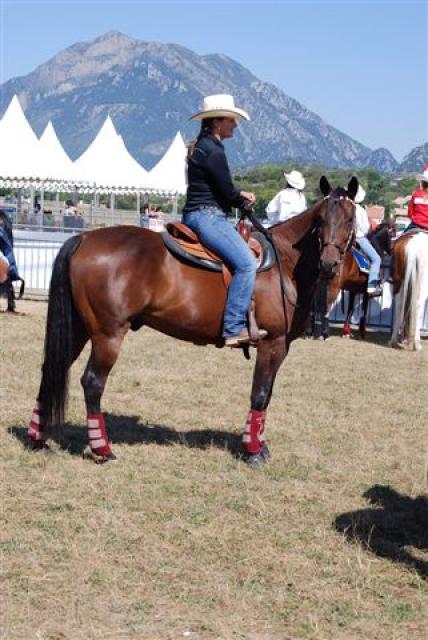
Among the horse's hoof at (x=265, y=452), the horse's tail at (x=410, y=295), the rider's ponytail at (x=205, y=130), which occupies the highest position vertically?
the rider's ponytail at (x=205, y=130)

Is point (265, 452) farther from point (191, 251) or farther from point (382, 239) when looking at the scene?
point (382, 239)

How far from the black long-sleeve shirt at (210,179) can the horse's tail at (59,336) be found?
1.00 metres

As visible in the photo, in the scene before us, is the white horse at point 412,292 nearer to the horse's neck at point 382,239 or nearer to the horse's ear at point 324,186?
the horse's neck at point 382,239

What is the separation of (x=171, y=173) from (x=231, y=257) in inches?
1394

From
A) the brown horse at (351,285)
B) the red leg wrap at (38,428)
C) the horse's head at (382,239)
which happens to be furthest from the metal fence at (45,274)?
the red leg wrap at (38,428)

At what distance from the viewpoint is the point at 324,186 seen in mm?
7066

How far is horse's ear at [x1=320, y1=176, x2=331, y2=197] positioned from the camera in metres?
6.98

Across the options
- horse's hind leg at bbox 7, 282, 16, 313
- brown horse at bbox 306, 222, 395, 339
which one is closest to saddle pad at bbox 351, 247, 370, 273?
brown horse at bbox 306, 222, 395, 339

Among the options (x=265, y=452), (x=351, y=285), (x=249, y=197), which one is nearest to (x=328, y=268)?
(x=249, y=197)

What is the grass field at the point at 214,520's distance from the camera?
4402 mm

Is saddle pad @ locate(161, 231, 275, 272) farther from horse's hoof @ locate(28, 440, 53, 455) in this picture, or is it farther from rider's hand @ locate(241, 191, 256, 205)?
horse's hoof @ locate(28, 440, 53, 455)

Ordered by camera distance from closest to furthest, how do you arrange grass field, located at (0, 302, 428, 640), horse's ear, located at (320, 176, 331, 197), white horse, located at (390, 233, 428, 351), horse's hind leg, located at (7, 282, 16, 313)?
grass field, located at (0, 302, 428, 640)
horse's ear, located at (320, 176, 331, 197)
white horse, located at (390, 233, 428, 351)
horse's hind leg, located at (7, 282, 16, 313)

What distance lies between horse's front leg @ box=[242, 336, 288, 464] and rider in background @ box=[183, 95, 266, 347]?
0.20 metres

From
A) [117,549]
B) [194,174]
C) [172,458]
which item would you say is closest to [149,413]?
[172,458]
